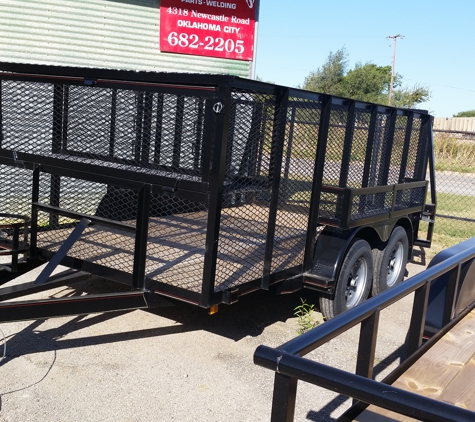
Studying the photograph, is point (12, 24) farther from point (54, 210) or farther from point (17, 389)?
point (17, 389)

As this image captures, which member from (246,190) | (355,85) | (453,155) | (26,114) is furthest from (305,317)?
(355,85)

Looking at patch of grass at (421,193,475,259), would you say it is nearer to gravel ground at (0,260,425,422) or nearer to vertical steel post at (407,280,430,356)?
gravel ground at (0,260,425,422)

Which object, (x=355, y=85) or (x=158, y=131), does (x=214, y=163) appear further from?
(x=355, y=85)

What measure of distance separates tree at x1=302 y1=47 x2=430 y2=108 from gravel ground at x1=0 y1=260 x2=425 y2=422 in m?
43.8

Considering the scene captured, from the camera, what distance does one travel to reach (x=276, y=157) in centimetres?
425

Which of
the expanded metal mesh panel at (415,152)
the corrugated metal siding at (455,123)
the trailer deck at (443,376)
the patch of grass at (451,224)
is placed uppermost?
the corrugated metal siding at (455,123)

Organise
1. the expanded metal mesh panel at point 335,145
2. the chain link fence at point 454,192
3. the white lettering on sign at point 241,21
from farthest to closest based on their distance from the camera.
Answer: the chain link fence at point 454,192
the white lettering on sign at point 241,21
the expanded metal mesh panel at point 335,145

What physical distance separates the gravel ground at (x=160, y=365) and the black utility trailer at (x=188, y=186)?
Result: 1.54 ft

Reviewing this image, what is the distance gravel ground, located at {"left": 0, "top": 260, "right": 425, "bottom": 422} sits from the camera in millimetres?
3730

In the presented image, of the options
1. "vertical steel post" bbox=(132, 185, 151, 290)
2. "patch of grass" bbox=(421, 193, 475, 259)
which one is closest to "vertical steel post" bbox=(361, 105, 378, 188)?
"vertical steel post" bbox=(132, 185, 151, 290)

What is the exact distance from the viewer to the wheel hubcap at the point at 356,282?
5.45 metres

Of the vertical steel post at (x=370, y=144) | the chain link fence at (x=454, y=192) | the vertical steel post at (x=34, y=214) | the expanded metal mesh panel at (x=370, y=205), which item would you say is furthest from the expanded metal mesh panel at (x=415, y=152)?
the vertical steel post at (x=34, y=214)

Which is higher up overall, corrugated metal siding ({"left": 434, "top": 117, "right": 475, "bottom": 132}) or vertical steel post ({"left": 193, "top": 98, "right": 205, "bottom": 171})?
corrugated metal siding ({"left": 434, "top": 117, "right": 475, "bottom": 132})

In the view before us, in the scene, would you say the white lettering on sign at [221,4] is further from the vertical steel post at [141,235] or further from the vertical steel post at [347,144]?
the vertical steel post at [141,235]
